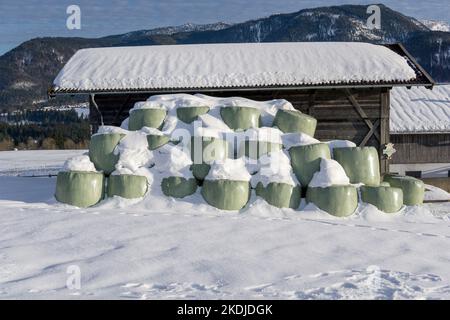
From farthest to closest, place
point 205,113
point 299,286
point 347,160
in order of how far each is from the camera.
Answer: point 205,113 < point 347,160 < point 299,286

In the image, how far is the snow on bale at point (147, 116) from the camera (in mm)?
10805

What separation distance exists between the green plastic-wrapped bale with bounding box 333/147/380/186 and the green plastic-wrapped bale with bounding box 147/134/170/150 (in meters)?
3.71

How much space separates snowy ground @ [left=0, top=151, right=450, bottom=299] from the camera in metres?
5.28

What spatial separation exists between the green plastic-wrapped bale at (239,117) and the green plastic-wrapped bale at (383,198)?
2838mm

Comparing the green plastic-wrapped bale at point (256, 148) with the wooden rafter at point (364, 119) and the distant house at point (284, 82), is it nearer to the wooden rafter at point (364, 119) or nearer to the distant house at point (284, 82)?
the distant house at point (284, 82)

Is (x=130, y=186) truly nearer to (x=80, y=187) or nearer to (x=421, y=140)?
(x=80, y=187)

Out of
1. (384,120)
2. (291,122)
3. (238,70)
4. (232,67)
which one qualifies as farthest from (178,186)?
(384,120)

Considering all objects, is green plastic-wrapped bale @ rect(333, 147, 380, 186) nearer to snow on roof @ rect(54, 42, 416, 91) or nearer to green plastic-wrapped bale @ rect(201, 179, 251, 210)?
green plastic-wrapped bale @ rect(201, 179, 251, 210)

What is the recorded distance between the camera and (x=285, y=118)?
10.8 m

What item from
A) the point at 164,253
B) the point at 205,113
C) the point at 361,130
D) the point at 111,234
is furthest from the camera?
the point at 361,130

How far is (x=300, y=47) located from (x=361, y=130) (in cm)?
356

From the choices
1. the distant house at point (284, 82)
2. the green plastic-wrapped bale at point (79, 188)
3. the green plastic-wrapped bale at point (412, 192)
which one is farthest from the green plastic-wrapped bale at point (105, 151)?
the green plastic-wrapped bale at point (412, 192)
